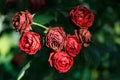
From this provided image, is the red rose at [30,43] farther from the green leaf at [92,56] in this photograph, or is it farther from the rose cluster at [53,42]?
the green leaf at [92,56]

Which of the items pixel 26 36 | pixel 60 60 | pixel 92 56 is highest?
pixel 26 36

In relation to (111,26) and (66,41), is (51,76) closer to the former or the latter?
(66,41)

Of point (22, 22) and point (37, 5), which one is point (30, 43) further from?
point (37, 5)

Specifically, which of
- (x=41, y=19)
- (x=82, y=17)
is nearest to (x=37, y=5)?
(x=41, y=19)

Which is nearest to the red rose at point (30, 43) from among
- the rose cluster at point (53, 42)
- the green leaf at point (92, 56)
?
the rose cluster at point (53, 42)

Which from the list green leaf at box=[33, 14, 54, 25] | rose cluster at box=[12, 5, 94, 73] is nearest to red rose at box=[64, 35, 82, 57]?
rose cluster at box=[12, 5, 94, 73]

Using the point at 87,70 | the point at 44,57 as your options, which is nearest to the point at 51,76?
the point at 44,57

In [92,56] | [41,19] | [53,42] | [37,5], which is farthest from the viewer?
[92,56]
